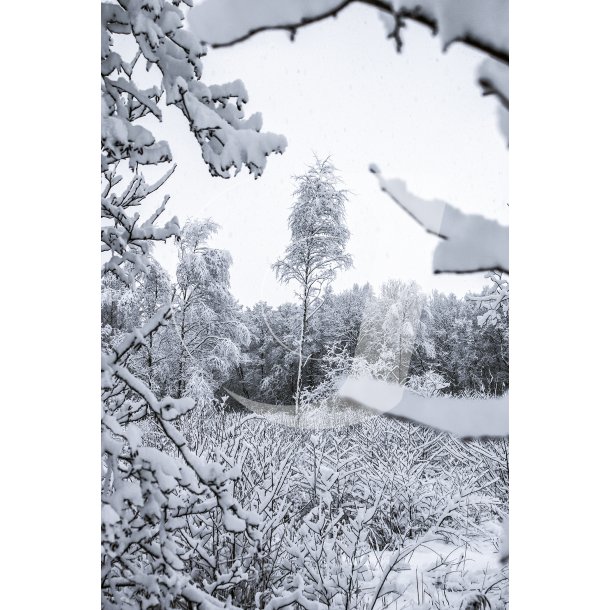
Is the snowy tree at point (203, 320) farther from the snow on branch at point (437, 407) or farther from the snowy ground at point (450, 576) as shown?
the snowy ground at point (450, 576)

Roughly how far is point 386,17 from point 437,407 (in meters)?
1.34

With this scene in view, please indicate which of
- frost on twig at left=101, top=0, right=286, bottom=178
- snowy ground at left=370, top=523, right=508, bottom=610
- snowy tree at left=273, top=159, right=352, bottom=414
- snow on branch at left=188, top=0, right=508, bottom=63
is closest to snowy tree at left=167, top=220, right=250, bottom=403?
snowy tree at left=273, top=159, right=352, bottom=414

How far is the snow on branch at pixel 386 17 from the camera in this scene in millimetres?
1020

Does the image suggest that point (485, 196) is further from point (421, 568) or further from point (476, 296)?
point (421, 568)

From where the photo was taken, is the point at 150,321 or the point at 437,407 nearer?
the point at 150,321

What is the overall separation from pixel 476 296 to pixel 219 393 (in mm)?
1110

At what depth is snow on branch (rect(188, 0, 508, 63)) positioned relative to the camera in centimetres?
102

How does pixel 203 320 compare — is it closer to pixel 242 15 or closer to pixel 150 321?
pixel 150 321

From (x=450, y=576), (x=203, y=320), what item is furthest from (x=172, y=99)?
(x=450, y=576)

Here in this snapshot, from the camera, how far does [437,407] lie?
197cm

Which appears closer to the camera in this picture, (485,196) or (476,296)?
(485,196)

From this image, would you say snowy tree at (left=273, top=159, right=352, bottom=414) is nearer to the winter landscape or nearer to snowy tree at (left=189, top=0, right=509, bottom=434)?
the winter landscape
